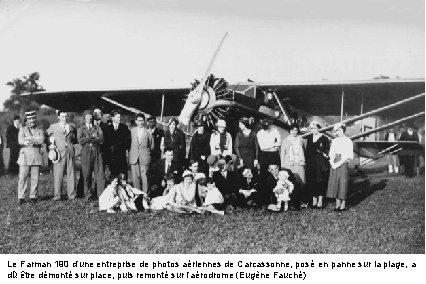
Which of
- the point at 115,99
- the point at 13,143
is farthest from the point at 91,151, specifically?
the point at 13,143

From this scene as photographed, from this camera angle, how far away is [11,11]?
520cm

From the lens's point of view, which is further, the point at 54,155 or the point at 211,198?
the point at 54,155

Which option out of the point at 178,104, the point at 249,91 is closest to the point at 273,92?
the point at 249,91

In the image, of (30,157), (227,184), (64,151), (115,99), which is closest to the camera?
(227,184)

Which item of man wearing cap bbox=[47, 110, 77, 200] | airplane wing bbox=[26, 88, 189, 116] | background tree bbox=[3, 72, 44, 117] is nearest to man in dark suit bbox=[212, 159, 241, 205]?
man wearing cap bbox=[47, 110, 77, 200]

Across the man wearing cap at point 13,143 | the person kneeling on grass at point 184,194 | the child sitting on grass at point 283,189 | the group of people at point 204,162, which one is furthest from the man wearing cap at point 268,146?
the man wearing cap at point 13,143

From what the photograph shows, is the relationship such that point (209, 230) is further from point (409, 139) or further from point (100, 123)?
point (409, 139)

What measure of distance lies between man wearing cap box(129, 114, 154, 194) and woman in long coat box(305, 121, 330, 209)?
2.60 m

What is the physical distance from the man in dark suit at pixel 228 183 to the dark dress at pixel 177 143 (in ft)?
2.27

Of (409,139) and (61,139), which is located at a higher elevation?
(409,139)

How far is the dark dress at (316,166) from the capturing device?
6773 millimetres

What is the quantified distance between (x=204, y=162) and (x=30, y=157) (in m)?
2.75

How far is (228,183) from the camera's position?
21.2 ft

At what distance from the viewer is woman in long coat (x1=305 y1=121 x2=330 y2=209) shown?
6.77 meters
